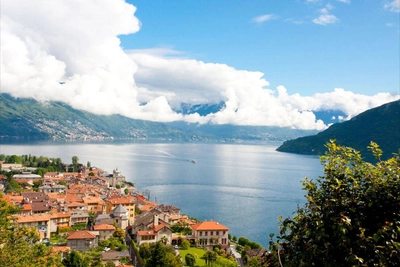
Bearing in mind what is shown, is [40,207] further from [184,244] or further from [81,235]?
[184,244]

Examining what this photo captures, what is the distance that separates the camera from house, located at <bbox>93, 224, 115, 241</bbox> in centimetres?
3691


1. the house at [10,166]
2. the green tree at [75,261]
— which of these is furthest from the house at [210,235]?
the house at [10,166]

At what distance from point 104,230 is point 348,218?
3572cm

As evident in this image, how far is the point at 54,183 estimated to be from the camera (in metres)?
68.1

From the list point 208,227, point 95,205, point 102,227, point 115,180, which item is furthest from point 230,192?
point 102,227

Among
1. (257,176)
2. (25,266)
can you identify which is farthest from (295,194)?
(25,266)

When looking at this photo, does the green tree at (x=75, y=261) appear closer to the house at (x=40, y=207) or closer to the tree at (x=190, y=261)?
the tree at (x=190, y=261)

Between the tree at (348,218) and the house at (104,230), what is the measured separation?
34277 mm

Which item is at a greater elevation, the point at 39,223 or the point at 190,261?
the point at 39,223

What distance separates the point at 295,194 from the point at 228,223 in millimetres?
31099

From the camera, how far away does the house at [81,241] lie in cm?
3272

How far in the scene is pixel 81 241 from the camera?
33.1 metres

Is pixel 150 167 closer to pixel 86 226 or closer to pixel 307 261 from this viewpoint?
pixel 86 226

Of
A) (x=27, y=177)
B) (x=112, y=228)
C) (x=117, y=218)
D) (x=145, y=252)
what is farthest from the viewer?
(x=27, y=177)
